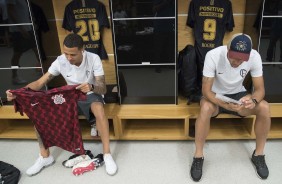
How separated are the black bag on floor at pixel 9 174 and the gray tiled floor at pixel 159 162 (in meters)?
0.05

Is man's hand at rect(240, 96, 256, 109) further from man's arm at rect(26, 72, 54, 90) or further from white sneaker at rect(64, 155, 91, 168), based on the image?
man's arm at rect(26, 72, 54, 90)

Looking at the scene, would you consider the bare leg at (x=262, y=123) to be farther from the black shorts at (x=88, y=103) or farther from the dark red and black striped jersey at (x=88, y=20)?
the dark red and black striped jersey at (x=88, y=20)

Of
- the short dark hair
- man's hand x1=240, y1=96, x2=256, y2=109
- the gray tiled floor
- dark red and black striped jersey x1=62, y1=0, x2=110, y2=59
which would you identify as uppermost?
dark red and black striped jersey x1=62, y1=0, x2=110, y2=59

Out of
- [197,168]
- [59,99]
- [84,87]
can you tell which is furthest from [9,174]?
[197,168]

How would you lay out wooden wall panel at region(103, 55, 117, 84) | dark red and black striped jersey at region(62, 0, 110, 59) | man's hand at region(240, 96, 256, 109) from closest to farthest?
1. man's hand at region(240, 96, 256, 109)
2. dark red and black striped jersey at region(62, 0, 110, 59)
3. wooden wall panel at region(103, 55, 117, 84)

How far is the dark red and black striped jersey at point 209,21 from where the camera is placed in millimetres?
2240

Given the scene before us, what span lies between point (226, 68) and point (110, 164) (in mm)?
1085

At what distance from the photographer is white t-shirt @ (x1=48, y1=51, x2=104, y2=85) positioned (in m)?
1.99

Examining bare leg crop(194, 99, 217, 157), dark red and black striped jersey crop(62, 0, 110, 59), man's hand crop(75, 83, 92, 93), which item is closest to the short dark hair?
man's hand crop(75, 83, 92, 93)

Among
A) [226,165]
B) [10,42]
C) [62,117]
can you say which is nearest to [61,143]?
[62,117]

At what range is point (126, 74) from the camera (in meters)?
2.25

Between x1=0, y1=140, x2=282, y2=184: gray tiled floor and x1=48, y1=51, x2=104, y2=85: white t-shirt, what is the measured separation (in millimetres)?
639

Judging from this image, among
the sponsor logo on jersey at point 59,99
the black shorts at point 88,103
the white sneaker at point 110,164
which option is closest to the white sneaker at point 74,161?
the white sneaker at point 110,164

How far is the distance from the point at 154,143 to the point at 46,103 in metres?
0.97
